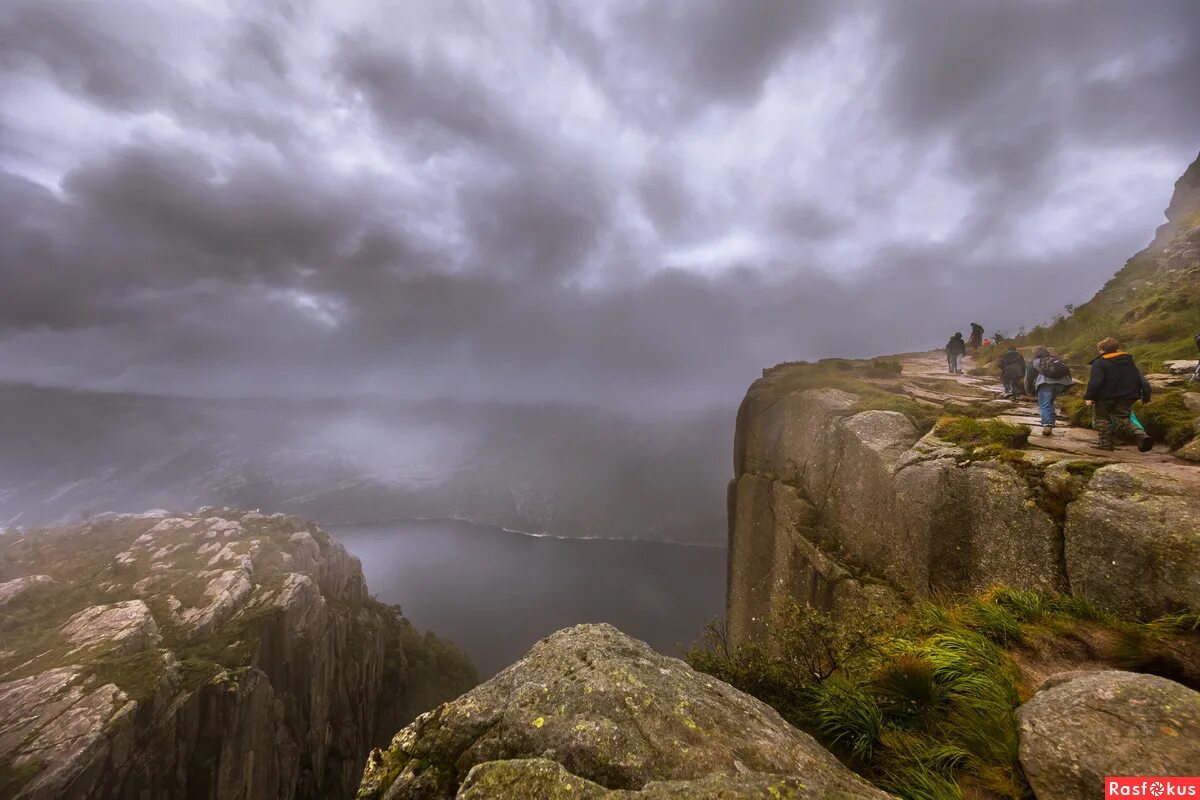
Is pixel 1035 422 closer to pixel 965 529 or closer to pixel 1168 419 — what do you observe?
pixel 1168 419

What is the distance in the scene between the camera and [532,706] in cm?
620

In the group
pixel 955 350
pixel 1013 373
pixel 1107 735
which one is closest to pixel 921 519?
pixel 1107 735

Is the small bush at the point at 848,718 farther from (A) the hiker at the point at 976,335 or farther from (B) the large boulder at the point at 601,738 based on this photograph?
(A) the hiker at the point at 976,335

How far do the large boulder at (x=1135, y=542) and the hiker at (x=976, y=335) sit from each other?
37996 mm

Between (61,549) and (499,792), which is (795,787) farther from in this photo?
(61,549)

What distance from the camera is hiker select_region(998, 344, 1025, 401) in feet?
71.3

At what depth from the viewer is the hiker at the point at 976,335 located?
40.3 metres

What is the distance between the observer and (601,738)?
5.41 metres

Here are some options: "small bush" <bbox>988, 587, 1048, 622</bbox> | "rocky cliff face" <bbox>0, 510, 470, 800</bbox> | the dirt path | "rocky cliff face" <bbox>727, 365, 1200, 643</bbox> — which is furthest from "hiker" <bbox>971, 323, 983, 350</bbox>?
"rocky cliff face" <bbox>0, 510, 470, 800</bbox>

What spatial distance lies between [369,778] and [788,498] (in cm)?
2043

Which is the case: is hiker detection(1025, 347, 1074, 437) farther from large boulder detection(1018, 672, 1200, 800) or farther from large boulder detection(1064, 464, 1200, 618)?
large boulder detection(1018, 672, 1200, 800)

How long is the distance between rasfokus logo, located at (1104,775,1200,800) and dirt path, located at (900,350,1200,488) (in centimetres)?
851

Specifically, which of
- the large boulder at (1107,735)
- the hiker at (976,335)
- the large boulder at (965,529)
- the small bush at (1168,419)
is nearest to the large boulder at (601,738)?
the large boulder at (1107,735)

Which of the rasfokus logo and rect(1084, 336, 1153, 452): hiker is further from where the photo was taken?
rect(1084, 336, 1153, 452): hiker
